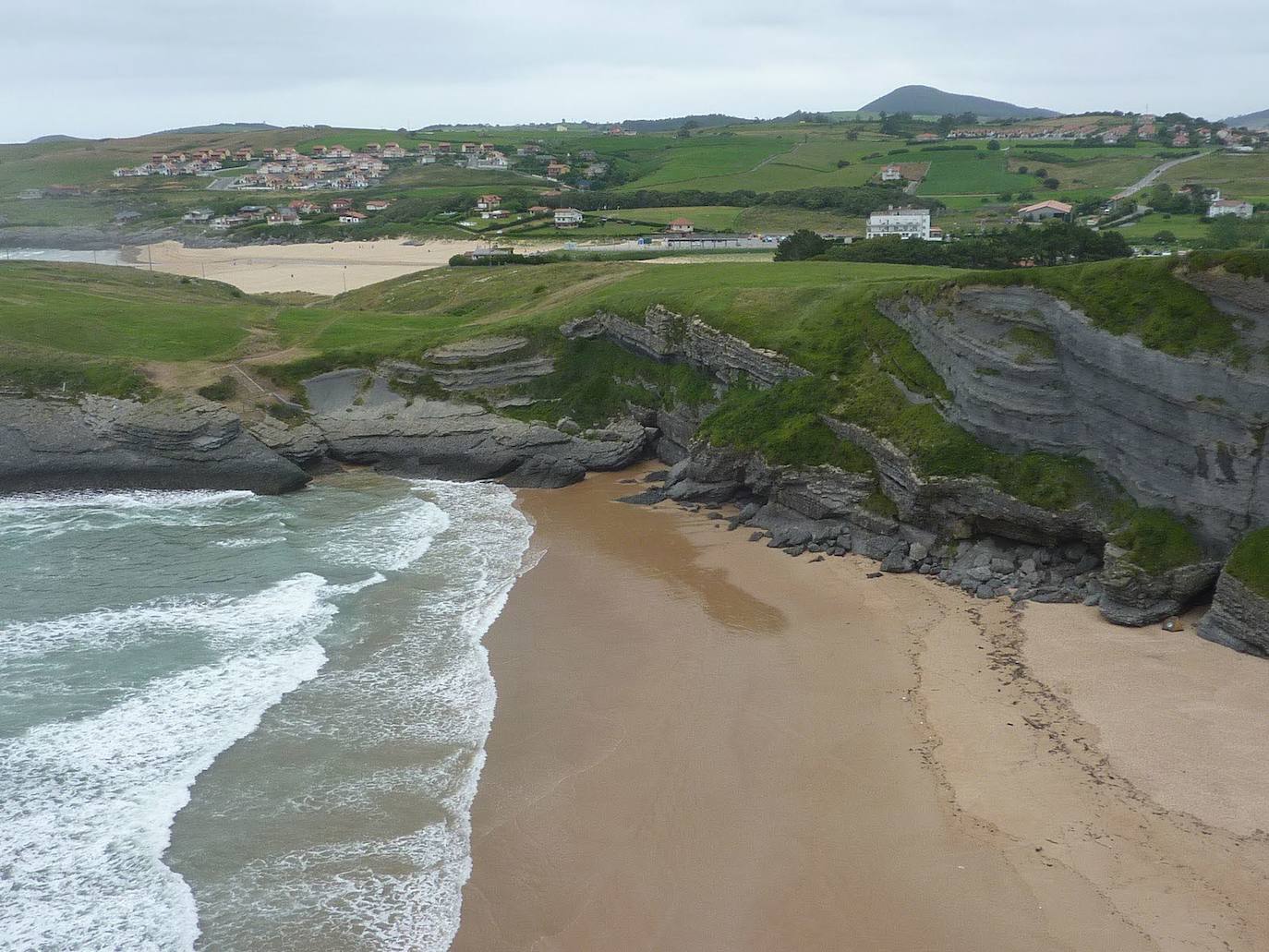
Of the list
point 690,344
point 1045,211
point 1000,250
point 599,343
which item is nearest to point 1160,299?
point 690,344

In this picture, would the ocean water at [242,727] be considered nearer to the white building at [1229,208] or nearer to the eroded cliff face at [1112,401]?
the eroded cliff face at [1112,401]

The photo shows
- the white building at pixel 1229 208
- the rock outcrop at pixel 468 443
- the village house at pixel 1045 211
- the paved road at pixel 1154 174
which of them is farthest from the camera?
the paved road at pixel 1154 174

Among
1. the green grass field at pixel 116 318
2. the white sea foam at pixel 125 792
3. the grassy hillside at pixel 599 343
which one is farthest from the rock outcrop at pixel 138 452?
the white sea foam at pixel 125 792

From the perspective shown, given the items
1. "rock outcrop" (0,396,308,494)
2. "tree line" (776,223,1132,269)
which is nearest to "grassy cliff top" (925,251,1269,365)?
"tree line" (776,223,1132,269)

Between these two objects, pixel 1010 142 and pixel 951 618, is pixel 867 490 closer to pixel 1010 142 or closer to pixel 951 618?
pixel 951 618

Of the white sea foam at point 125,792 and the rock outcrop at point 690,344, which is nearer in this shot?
the white sea foam at point 125,792

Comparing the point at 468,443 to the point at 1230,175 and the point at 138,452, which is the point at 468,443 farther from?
the point at 1230,175

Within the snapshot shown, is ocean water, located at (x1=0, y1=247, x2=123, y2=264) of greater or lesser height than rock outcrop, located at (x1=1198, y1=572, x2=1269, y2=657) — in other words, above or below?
above

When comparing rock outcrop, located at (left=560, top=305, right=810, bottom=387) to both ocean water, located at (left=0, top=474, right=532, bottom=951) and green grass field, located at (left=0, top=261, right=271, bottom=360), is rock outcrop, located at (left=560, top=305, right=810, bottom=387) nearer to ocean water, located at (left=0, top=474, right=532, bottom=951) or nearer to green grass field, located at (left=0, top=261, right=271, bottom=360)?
ocean water, located at (left=0, top=474, right=532, bottom=951)
